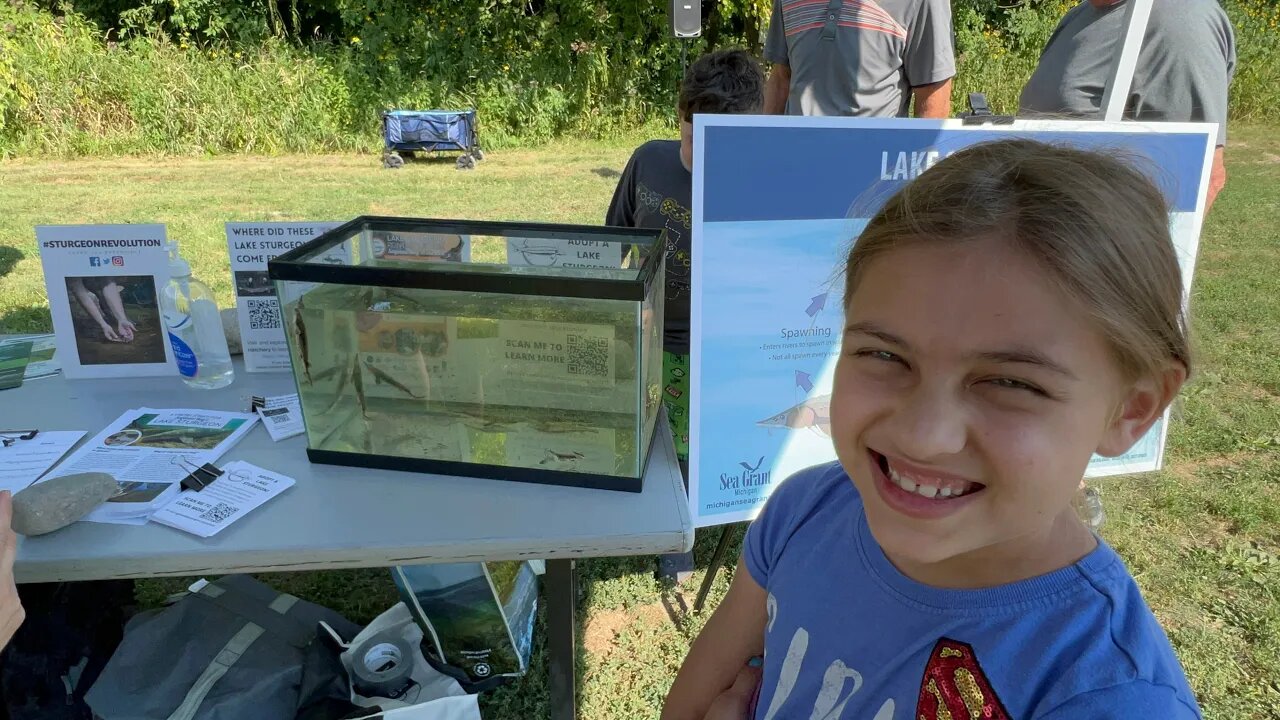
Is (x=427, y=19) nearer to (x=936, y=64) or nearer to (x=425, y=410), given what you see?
(x=936, y=64)

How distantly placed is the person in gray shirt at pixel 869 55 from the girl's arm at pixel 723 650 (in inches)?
103

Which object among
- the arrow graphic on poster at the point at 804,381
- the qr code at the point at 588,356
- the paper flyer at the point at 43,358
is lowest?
the arrow graphic on poster at the point at 804,381

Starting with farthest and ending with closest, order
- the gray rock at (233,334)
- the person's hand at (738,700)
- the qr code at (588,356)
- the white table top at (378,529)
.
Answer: the gray rock at (233,334), the qr code at (588,356), the white table top at (378,529), the person's hand at (738,700)

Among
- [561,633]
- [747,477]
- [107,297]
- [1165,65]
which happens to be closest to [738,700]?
[561,633]

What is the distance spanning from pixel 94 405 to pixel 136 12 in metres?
13.3

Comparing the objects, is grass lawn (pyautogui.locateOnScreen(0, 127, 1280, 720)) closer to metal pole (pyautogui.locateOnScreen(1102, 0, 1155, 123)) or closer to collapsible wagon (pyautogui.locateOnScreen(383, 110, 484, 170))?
collapsible wagon (pyautogui.locateOnScreen(383, 110, 484, 170))

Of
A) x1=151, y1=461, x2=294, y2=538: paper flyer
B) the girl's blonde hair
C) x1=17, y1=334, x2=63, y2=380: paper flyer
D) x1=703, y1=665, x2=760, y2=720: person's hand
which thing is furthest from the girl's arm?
x1=17, y1=334, x2=63, y2=380: paper flyer

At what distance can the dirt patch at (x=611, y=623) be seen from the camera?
252 cm

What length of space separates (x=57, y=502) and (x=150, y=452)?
268mm

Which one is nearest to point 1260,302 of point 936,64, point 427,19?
point 936,64

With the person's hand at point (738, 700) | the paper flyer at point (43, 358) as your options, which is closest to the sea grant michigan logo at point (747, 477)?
the person's hand at point (738, 700)

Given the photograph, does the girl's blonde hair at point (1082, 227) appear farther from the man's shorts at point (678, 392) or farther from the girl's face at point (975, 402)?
the man's shorts at point (678, 392)

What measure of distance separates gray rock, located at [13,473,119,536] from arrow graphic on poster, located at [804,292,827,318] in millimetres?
1665

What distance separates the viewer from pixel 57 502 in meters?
1.35
